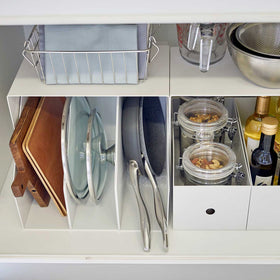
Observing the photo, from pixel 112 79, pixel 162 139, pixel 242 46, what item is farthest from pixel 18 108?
pixel 242 46

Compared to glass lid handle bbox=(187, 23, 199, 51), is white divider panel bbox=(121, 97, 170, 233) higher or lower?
lower

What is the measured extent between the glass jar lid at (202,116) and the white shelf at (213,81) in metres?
0.11

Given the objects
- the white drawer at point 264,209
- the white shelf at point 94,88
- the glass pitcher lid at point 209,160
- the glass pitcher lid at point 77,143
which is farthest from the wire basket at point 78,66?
the white drawer at point 264,209

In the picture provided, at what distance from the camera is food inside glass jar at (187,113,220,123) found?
1253 millimetres

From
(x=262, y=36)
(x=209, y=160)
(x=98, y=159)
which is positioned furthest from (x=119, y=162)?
(x=262, y=36)

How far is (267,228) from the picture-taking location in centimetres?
125

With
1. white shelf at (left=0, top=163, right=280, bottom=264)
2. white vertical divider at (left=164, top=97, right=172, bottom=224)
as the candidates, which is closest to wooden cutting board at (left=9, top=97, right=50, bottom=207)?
white shelf at (left=0, top=163, right=280, bottom=264)

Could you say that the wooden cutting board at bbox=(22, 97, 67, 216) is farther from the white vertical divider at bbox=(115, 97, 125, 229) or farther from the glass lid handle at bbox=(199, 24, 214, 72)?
the glass lid handle at bbox=(199, 24, 214, 72)
